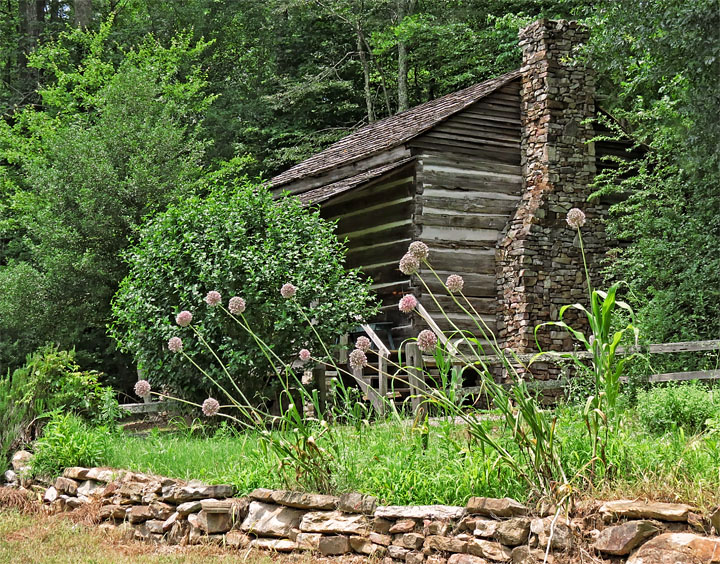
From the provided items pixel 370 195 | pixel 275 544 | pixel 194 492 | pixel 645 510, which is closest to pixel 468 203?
pixel 370 195

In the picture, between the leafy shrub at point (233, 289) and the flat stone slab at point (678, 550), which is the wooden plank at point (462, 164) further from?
the flat stone slab at point (678, 550)

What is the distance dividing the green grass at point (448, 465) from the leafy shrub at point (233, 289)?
7.10 ft

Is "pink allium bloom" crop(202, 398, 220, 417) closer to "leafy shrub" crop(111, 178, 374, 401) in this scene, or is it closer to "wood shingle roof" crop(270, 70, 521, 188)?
"leafy shrub" crop(111, 178, 374, 401)

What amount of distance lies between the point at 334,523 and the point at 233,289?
14.5 ft

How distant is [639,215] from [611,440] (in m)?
8.31

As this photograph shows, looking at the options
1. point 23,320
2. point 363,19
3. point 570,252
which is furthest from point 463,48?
→ point 23,320

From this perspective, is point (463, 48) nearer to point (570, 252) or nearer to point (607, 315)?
point (570, 252)

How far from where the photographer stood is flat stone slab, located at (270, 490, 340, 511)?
571 centimetres

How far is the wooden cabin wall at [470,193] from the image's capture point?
47.1ft

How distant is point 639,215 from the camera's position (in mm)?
12852

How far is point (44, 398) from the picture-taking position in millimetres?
8789

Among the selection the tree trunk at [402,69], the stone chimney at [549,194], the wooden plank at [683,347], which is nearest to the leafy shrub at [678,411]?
the wooden plank at [683,347]

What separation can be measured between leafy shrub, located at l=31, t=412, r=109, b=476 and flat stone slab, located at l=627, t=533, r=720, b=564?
522cm

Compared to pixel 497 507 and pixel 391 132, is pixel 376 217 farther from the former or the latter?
pixel 497 507
